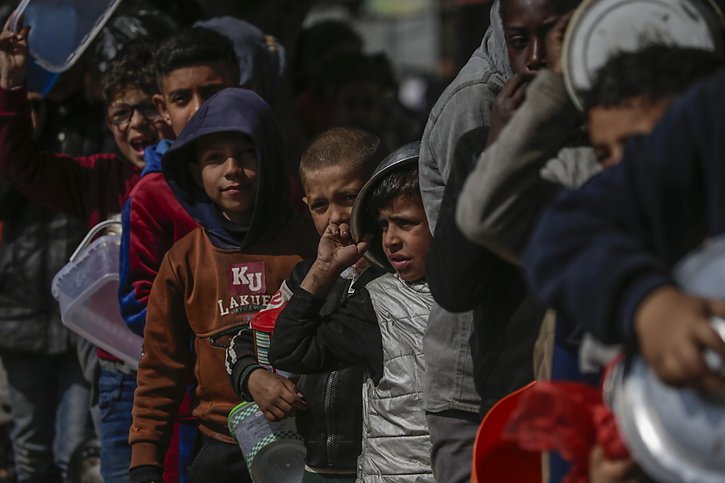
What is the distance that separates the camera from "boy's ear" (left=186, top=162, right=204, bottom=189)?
509 cm

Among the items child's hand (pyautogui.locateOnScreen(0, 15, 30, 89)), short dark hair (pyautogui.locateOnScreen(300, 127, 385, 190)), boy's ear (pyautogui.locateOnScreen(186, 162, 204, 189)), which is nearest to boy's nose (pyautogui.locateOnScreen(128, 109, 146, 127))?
child's hand (pyautogui.locateOnScreen(0, 15, 30, 89))

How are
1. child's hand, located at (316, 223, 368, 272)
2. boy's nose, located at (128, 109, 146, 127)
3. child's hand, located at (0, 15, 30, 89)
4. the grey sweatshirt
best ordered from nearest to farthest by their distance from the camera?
the grey sweatshirt → child's hand, located at (316, 223, 368, 272) → child's hand, located at (0, 15, 30, 89) → boy's nose, located at (128, 109, 146, 127)

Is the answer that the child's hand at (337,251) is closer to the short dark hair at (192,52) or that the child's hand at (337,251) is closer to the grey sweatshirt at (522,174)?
the grey sweatshirt at (522,174)

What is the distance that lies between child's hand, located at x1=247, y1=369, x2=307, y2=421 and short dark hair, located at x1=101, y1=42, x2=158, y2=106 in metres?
1.94

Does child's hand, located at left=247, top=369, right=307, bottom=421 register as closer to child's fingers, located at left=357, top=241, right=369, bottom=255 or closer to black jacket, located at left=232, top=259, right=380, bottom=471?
black jacket, located at left=232, top=259, right=380, bottom=471

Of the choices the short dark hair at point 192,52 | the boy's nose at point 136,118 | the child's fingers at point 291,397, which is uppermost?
the short dark hair at point 192,52

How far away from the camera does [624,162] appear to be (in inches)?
98.6

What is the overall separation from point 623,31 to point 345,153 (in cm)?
190

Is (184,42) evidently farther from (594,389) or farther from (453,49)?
(453,49)

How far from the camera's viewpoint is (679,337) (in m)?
2.24

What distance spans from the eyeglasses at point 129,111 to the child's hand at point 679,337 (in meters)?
4.00

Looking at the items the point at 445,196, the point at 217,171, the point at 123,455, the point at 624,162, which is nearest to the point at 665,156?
the point at 624,162

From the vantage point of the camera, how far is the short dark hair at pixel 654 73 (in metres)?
2.62

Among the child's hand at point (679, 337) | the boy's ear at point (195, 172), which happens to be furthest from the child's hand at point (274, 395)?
the child's hand at point (679, 337)
